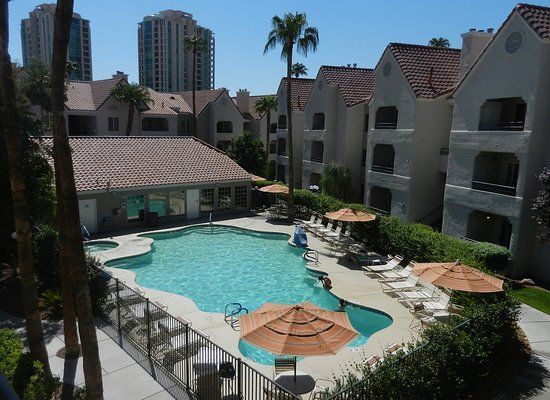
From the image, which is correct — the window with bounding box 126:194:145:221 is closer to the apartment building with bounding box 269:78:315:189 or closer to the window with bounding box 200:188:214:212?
the window with bounding box 200:188:214:212

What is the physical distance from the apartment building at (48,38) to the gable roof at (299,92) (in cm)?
9406

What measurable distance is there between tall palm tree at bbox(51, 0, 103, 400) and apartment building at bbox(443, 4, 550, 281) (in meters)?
19.5

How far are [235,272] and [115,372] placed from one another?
11.2 metres

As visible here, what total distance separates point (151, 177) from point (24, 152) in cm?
1519

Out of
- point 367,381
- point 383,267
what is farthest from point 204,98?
point 367,381

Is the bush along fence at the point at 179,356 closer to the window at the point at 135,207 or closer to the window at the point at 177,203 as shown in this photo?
the window at the point at 135,207

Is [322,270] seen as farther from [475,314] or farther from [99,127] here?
[99,127]

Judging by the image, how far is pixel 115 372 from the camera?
12.4 m

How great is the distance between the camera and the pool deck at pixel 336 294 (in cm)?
1346

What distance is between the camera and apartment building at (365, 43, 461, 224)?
93.5 feet

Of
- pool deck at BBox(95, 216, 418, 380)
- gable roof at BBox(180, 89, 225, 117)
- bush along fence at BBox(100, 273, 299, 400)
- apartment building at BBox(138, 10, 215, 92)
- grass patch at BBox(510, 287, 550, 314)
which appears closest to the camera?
bush along fence at BBox(100, 273, 299, 400)

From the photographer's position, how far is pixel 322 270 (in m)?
22.8

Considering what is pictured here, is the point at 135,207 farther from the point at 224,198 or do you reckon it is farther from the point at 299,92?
the point at 299,92

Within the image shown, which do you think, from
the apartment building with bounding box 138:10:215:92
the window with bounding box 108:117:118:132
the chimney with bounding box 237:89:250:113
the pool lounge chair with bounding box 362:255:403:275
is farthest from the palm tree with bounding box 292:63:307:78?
the apartment building with bounding box 138:10:215:92
